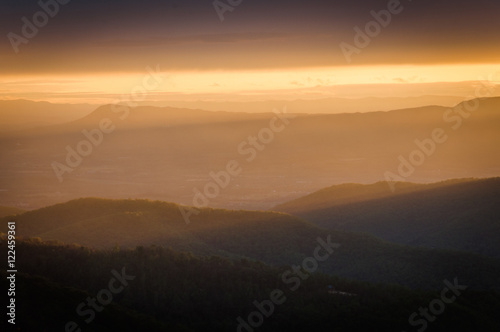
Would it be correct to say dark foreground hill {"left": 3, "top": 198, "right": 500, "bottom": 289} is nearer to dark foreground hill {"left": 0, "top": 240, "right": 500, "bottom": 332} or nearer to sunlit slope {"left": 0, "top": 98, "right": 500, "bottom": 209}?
dark foreground hill {"left": 0, "top": 240, "right": 500, "bottom": 332}

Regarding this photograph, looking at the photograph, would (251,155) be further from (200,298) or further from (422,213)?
(200,298)

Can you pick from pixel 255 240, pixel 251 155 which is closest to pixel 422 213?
pixel 255 240

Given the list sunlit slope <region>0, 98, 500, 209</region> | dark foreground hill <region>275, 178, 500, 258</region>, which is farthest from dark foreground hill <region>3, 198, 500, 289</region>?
sunlit slope <region>0, 98, 500, 209</region>

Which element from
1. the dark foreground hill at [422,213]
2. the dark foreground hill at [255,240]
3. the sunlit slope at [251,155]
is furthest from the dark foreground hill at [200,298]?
the sunlit slope at [251,155]

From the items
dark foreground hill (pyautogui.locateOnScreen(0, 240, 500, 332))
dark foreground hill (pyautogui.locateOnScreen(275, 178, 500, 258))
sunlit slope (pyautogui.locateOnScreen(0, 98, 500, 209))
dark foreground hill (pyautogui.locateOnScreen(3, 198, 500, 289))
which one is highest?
sunlit slope (pyautogui.locateOnScreen(0, 98, 500, 209))

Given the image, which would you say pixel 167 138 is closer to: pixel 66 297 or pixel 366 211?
pixel 366 211

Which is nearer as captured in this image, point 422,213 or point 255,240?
point 255,240
